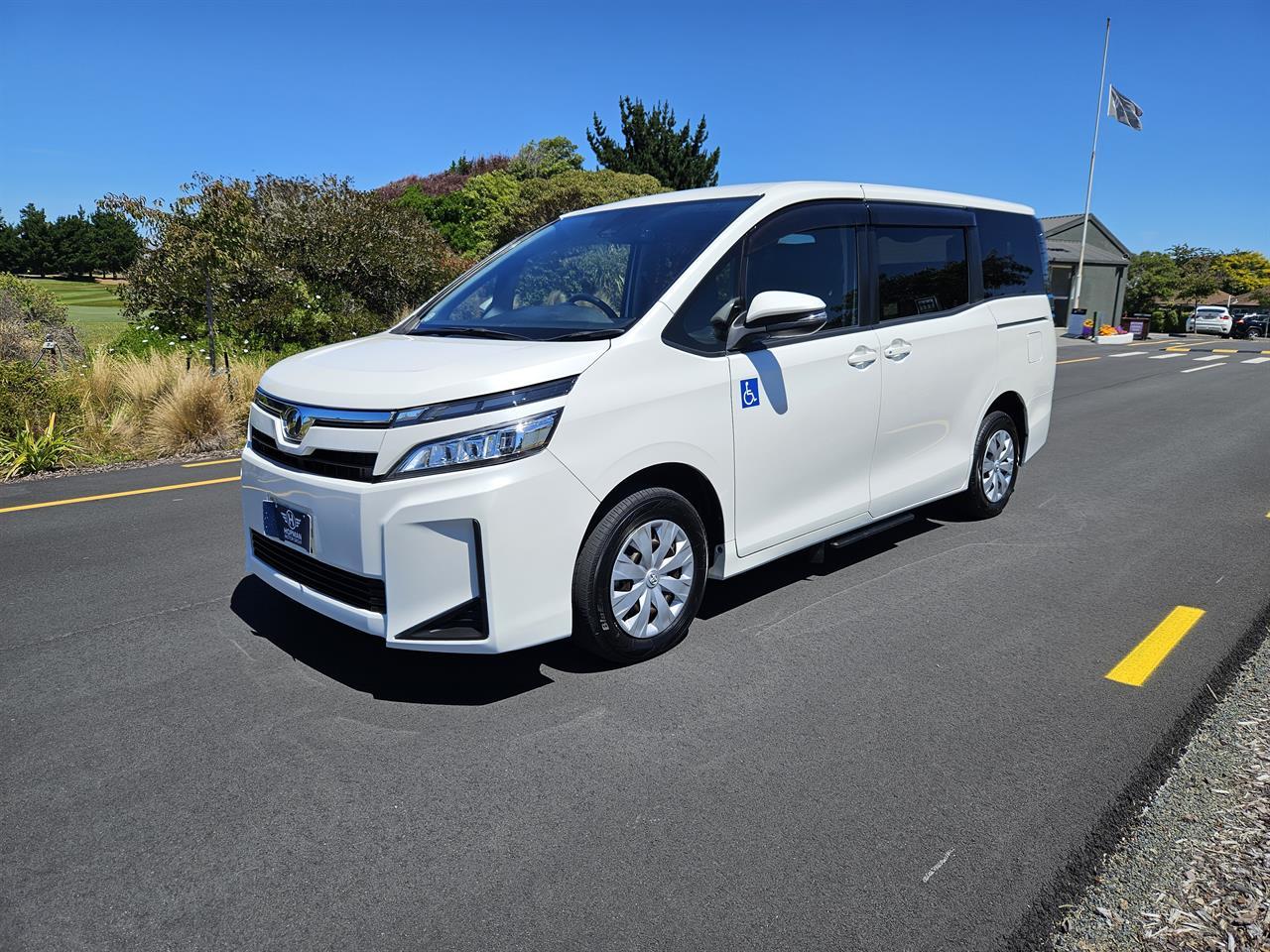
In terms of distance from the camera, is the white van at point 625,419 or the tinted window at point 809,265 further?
the tinted window at point 809,265

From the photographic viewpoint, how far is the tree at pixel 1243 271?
3253 inches

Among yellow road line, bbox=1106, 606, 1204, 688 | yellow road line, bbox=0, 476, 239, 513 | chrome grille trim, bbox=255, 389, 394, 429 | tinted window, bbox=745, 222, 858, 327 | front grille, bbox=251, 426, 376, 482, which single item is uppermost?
tinted window, bbox=745, 222, 858, 327

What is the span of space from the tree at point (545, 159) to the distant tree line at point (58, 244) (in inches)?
929

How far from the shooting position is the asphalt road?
2.40 m

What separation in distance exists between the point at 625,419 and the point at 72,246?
202ft

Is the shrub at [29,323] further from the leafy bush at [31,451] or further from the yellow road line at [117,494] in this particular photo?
the yellow road line at [117,494]

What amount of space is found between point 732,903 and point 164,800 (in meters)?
1.84

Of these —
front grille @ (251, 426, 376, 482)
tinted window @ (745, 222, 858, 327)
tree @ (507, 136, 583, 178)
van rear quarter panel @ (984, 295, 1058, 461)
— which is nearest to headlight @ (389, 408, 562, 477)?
front grille @ (251, 426, 376, 482)

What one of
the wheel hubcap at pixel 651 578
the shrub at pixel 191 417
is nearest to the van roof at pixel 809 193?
the wheel hubcap at pixel 651 578

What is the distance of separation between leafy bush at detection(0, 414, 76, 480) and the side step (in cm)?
706

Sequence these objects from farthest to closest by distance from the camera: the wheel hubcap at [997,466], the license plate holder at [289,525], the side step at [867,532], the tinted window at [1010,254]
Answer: the wheel hubcap at [997,466], the tinted window at [1010,254], the side step at [867,532], the license plate holder at [289,525]

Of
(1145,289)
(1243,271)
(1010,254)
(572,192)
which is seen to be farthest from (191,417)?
(1243,271)

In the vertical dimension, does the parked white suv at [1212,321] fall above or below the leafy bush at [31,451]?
above

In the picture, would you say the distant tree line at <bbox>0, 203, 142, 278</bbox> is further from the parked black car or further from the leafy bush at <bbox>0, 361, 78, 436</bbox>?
the parked black car
